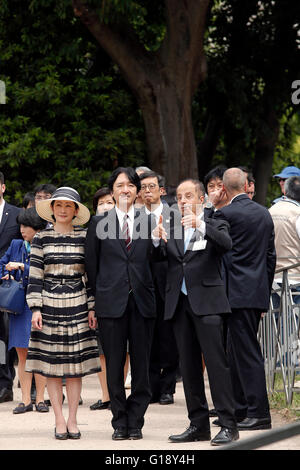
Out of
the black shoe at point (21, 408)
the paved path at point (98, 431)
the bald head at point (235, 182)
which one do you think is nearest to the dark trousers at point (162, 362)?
the paved path at point (98, 431)

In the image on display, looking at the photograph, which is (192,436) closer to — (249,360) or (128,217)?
(249,360)

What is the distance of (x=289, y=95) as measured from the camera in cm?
1652

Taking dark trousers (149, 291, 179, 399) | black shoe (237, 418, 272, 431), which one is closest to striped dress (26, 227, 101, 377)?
black shoe (237, 418, 272, 431)

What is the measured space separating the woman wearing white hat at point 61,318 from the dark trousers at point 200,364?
75 centimetres

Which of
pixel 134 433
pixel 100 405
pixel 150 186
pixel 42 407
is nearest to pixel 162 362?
pixel 100 405

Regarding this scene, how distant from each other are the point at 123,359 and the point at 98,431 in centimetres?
75

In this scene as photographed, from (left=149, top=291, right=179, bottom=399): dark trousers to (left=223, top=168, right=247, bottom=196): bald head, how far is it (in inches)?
76.1

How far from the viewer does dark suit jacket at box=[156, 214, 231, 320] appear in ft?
21.0

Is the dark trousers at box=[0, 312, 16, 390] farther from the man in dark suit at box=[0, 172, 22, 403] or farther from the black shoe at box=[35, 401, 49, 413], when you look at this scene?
the black shoe at box=[35, 401, 49, 413]

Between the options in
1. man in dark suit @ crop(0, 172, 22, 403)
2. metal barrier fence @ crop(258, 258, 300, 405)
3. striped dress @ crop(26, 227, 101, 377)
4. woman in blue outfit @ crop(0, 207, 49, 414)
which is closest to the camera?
→ striped dress @ crop(26, 227, 101, 377)

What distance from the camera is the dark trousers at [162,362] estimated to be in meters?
8.87

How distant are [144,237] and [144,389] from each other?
115 cm

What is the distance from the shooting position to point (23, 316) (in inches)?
336

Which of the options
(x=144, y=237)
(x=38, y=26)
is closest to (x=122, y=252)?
(x=144, y=237)
